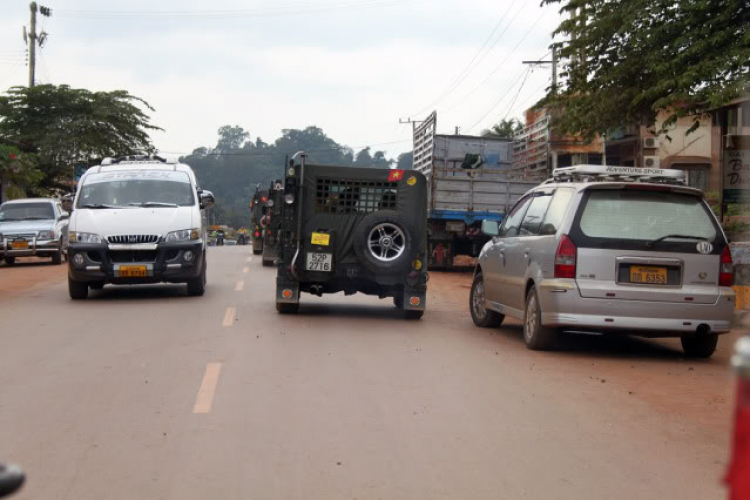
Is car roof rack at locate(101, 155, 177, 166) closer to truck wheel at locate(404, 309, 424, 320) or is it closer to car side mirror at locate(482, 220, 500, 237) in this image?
truck wheel at locate(404, 309, 424, 320)

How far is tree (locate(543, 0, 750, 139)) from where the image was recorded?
14.0 metres

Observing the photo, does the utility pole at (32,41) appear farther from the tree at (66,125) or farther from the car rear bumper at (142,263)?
the car rear bumper at (142,263)

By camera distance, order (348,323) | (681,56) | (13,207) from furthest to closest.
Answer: (13,207) < (681,56) < (348,323)

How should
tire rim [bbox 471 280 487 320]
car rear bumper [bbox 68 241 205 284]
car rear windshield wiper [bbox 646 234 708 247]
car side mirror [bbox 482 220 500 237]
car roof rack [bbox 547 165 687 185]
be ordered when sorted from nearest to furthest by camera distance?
1. car rear windshield wiper [bbox 646 234 708 247]
2. car roof rack [bbox 547 165 687 185]
3. car side mirror [bbox 482 220 500 237]
4. tire rim [bbox 471 280 487 320]
5. car rear bumper [bbox 68 241 205 284]

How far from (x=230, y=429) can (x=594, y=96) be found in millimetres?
13538

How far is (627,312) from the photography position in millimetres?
9852

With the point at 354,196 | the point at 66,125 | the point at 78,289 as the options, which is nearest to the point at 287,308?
the point at 354,196

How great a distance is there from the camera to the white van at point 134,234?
14.9m

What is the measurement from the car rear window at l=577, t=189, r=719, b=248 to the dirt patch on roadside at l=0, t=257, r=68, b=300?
34.5 feet

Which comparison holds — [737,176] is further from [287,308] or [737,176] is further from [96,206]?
[96,206]

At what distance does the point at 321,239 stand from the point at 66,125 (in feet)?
104

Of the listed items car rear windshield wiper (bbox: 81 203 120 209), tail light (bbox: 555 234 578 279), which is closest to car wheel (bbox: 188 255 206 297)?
car rear windshield wiper (bbox: 81 203 120 209)

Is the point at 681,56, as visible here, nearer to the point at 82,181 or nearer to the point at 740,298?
the point at 740,298

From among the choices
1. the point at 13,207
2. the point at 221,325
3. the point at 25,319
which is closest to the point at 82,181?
the point at 25,319
